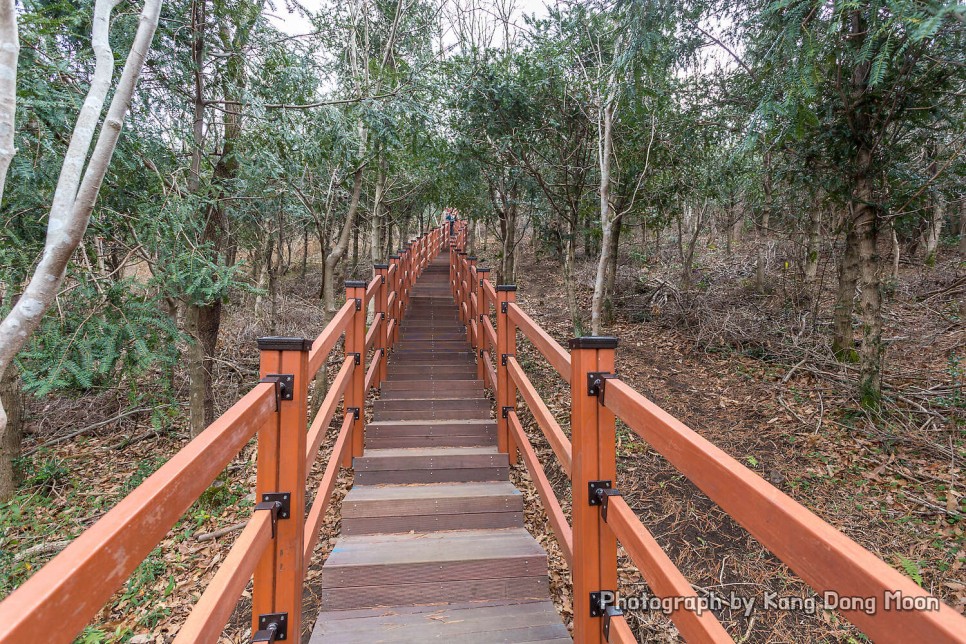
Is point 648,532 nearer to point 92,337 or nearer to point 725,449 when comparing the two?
point 92,337

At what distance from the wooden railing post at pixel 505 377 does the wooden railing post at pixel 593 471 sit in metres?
1.80

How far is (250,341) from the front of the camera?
8.33 meters

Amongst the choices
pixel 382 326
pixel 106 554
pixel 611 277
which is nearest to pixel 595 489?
pixel 106 554

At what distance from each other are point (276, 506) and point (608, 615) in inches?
48.8

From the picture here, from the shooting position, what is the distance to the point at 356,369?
368 centimetres

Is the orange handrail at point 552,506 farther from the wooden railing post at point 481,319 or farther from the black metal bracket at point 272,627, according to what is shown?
the wooden railing post at point 481,319

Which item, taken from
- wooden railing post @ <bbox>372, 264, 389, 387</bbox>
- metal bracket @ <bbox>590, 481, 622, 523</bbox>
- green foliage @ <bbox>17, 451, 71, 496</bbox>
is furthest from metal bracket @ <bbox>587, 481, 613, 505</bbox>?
green foliage @ <bbox>17, 451, 71, 496</bbox>

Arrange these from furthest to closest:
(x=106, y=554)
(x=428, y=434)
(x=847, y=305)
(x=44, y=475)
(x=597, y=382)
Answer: (x=847, y=305) → (x=44, y=475) → (x=428, y=434) → (x=597, y=382) → (x=106, y=554)

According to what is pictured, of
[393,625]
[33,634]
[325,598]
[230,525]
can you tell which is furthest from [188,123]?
[33,634]

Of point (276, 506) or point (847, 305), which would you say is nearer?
point (276, 506)

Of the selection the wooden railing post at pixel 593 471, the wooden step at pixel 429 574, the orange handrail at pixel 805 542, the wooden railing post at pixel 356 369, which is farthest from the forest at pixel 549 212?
the orange handrail at pixel 805 542

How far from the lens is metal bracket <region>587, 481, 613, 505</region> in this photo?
1.74 meters

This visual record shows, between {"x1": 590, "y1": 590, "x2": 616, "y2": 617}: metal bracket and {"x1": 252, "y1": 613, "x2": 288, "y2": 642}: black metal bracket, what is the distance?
112 centimetres

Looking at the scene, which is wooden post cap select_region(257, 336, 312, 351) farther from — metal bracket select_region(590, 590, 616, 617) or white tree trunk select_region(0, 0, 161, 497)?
white tree trunk select_region(0, 0, 161, 497)
